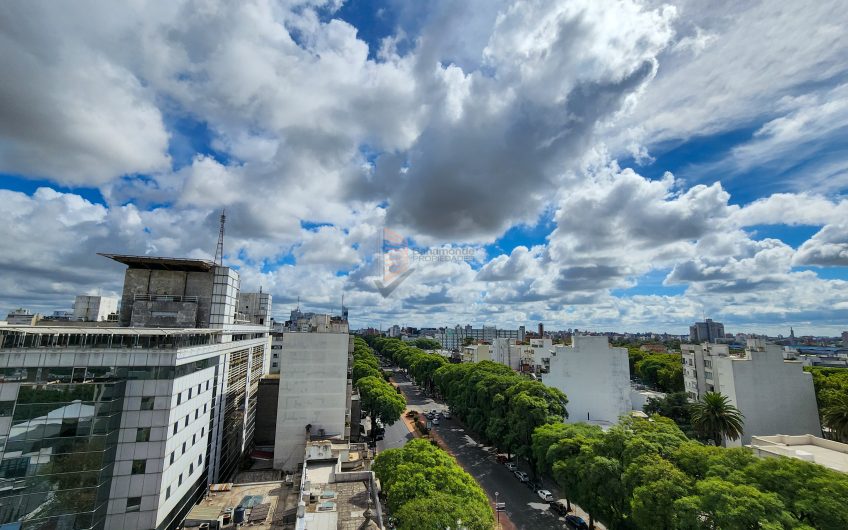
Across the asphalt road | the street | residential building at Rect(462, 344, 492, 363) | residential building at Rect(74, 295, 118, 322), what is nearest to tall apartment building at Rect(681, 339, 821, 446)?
the street

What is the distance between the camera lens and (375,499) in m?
29.5

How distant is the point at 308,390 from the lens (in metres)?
50.6

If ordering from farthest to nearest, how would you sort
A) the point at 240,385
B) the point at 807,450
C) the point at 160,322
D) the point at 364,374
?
the point at 364,374, the point at 240,385, the point at 160,322, the point at 807,450

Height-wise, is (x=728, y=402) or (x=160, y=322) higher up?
(x=160, y=322)

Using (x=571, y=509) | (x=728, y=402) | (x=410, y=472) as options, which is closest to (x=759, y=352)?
(x=728, y=402)

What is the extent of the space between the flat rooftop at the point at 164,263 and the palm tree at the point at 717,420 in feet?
202

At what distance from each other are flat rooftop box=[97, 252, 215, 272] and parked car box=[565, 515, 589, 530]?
1918 inches

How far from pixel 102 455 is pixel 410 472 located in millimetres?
22510

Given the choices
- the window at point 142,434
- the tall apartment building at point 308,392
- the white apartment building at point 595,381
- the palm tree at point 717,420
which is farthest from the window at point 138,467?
the white apartment building at point 595,381

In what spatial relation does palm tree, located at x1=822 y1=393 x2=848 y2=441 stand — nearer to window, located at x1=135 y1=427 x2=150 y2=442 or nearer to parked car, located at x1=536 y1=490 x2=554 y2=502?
parked car, located at x1=536 y1=490 x2=554 y2=502

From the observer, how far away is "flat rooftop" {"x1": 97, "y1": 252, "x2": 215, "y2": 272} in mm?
46344

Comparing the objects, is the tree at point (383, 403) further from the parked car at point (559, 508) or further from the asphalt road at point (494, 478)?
the parked car at point (559, 508)

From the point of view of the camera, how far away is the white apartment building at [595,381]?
2539 inches

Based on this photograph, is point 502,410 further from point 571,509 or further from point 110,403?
point 110,403
